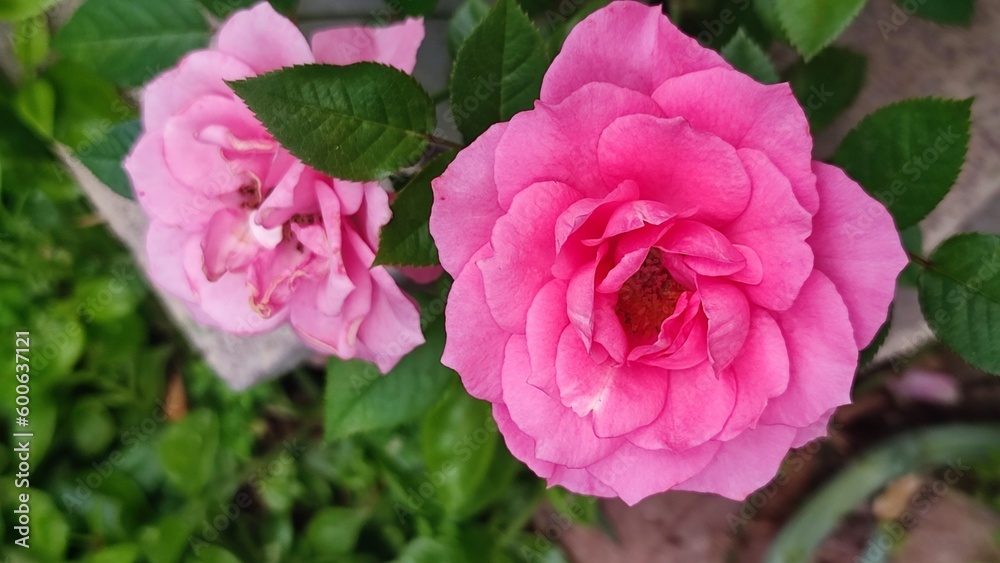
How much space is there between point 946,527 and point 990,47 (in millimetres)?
843

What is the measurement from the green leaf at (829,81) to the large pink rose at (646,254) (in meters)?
0.37

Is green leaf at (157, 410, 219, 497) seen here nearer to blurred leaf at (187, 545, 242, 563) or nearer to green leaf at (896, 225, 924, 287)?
blurred leaf at (187, 545, 242, 563)

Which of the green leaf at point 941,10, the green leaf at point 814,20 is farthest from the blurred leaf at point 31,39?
the green leaf at point 941,10

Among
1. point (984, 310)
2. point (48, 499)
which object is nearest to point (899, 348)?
point (984, 310)

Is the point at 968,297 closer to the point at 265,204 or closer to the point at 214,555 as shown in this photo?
the point at 265,204

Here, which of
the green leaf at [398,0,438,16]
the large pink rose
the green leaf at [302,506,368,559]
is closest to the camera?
the large pink rose

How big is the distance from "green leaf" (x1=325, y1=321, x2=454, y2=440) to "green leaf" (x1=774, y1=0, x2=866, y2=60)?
44 centimetres

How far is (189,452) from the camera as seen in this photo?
1.25 meters

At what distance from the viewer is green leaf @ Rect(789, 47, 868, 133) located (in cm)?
77

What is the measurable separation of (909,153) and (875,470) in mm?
798

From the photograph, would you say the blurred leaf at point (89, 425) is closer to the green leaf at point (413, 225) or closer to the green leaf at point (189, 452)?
the green leaf at point (189, 452)

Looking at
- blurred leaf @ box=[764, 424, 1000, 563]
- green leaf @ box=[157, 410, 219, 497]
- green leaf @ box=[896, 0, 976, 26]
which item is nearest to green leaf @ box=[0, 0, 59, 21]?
green leaf @ box=[157, 410, 219, 497]

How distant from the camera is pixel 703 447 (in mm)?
493

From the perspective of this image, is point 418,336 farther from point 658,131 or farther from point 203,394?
point 203,394
